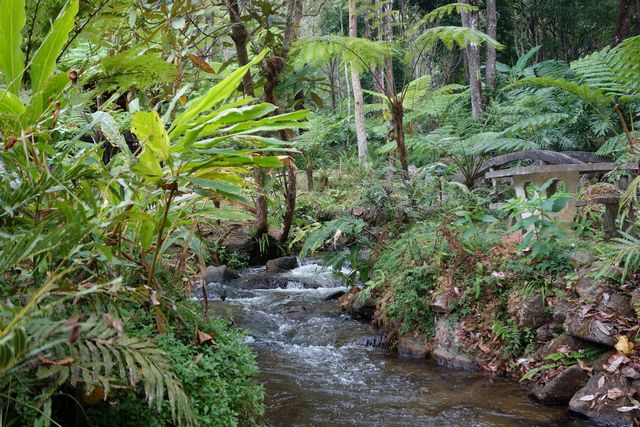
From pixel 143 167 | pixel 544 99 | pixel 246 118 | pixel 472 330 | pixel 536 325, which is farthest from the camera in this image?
pixel 544 99

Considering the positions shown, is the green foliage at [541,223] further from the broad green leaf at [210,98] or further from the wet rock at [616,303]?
the broad green leaf at [210,98]

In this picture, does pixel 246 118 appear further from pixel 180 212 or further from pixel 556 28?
pixel 556 28

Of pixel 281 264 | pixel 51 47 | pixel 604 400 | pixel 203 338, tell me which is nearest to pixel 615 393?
pixel 604 400

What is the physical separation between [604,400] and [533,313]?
906 mm

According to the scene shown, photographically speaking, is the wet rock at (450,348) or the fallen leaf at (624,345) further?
the wet rock at (450,348)

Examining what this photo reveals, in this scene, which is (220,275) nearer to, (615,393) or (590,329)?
(590,329)

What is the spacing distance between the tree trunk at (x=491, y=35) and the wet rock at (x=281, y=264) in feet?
22.1

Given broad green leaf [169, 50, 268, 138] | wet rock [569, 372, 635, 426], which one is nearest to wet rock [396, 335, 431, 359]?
wet rock [569, 372, 635, 426]

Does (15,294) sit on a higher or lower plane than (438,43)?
lower

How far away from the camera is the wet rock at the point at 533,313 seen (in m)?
4.01

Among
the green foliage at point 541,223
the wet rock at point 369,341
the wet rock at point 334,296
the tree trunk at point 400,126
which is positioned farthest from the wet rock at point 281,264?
the green foliage at point 541,223

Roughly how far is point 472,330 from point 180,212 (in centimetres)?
284

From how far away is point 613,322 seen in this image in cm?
348

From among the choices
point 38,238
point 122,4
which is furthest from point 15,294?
point 122,4
